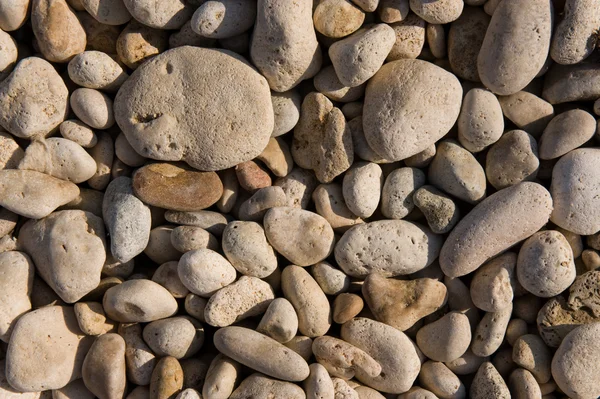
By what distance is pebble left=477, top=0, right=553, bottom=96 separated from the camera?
2.59m

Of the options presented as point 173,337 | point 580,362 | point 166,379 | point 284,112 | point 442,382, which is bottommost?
point 442,382

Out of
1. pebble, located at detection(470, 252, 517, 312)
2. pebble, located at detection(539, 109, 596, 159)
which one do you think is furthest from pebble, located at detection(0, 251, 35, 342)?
pebble, located at detection(539, 109, 596, 159)

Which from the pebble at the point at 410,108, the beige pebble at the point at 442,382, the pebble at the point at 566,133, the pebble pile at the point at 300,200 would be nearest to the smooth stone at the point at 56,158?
the pebble pile at the point at 300,200

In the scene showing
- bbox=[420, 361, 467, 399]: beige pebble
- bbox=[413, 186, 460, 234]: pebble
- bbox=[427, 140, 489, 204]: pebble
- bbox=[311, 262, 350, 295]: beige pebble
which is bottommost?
bbox=[420, 361, 467, 399]: beige pebble

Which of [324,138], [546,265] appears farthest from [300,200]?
[546,265]

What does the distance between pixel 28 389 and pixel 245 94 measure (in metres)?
1.84

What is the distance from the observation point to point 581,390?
265 centimetres

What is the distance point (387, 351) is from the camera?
2725 mm

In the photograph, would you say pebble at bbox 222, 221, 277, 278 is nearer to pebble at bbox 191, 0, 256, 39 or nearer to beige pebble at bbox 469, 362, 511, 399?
pebble at bbox 191, 0, 256, 39

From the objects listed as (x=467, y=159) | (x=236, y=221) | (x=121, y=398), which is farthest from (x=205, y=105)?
(x=121, y=398)

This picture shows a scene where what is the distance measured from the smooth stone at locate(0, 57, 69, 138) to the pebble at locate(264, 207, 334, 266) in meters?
1.24

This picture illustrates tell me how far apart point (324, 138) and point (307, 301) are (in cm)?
84

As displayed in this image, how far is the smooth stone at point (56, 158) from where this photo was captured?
2.78 metres

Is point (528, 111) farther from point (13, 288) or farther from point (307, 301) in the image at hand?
point (13, 288)
